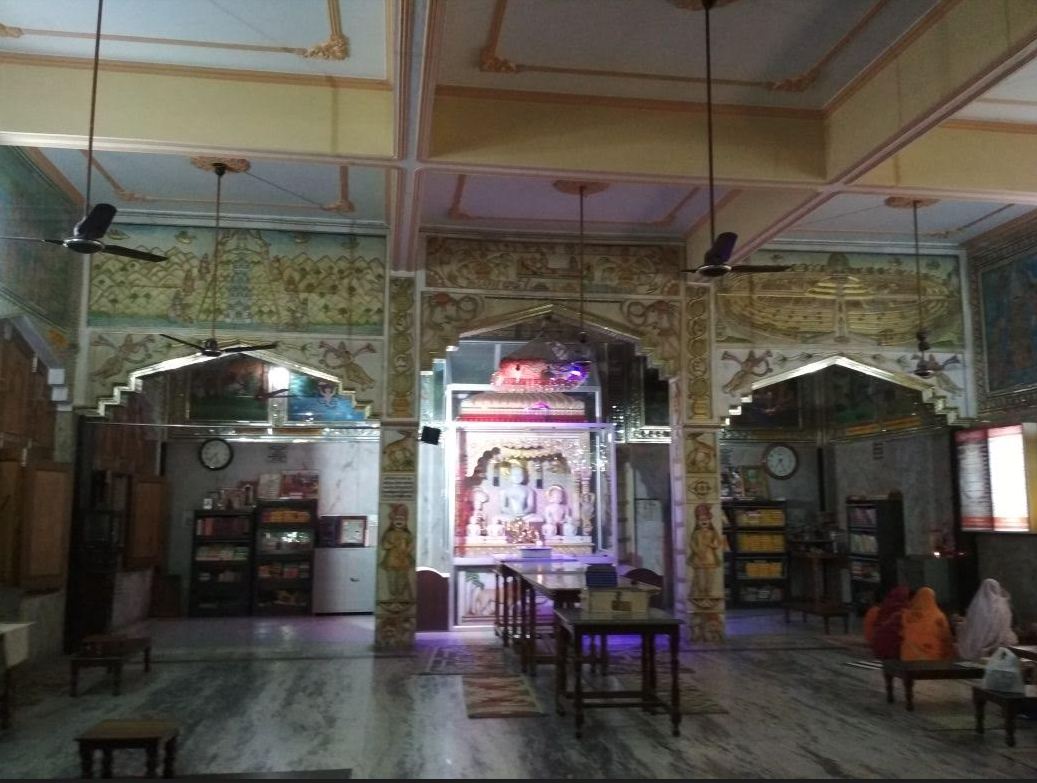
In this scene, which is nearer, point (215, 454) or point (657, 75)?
point (657, 75)

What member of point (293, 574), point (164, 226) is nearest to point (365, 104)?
point (164, 226)

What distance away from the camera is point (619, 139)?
7.63 metres

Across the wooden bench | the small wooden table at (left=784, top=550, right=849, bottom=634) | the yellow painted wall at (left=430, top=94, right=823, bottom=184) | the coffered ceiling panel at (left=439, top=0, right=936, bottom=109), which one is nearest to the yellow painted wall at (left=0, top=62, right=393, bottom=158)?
the yellow painted wall at (left=430, top=94, right=823, bottom=184)

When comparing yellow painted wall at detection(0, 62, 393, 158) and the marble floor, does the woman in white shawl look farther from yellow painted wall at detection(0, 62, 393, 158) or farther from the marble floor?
yellow painted wall at detection(0, 62, 393, 158)

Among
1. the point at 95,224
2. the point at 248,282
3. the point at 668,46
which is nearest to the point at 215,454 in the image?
the point at 248,282

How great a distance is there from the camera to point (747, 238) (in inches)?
380

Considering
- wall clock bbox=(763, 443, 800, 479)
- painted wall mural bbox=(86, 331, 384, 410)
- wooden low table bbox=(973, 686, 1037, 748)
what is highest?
painted wall mural bbox=(86, 331, 384, 410)

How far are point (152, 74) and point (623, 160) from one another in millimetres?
3926

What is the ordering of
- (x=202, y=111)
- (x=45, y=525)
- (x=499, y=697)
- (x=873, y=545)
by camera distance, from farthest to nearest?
1. (x=873, y=545)
2. (x=45, y=525)
3. (x=499, y=697)
4. (x=202, y=111)

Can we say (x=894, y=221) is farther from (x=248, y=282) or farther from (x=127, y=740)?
(x=127, y=740)

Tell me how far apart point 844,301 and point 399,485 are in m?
6.18

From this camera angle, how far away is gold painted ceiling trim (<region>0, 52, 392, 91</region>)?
688cm

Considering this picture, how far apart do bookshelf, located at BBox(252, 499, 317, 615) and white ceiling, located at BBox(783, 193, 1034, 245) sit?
27.2 feet

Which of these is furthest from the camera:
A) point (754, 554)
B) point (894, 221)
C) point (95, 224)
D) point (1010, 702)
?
point (754, 554)
